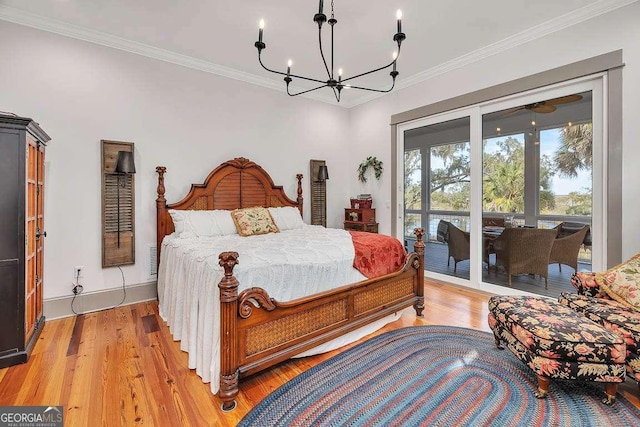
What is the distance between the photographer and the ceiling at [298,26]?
106 inches

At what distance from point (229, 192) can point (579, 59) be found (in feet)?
13.1

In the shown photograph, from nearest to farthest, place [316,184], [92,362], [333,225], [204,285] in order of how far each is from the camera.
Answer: [204,285] < [92,362] < [316,184] < [333,225]

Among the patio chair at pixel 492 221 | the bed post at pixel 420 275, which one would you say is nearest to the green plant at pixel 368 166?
the patio chair at pixel 492 221

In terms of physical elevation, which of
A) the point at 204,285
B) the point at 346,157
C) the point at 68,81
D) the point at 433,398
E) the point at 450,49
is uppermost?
the point at 450,49

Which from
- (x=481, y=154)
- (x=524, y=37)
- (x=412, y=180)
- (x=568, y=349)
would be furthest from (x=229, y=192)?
(x=524, y=37)

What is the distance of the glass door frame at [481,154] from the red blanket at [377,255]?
1424 millimetres

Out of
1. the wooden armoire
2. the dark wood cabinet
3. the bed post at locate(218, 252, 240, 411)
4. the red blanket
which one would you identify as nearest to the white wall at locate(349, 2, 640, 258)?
the dark wood cabinet

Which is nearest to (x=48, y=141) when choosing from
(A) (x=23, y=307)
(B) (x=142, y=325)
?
(A) (x=23, y=307)

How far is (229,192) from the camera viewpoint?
402 centimetres

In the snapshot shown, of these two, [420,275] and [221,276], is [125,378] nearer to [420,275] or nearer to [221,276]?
[221,276]

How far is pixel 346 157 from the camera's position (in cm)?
542

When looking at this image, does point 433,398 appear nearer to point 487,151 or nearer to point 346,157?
point 487,151

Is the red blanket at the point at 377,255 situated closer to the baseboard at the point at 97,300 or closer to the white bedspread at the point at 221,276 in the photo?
the white bedspread at the point at 221,276

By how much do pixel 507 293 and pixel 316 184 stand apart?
2973 mm
